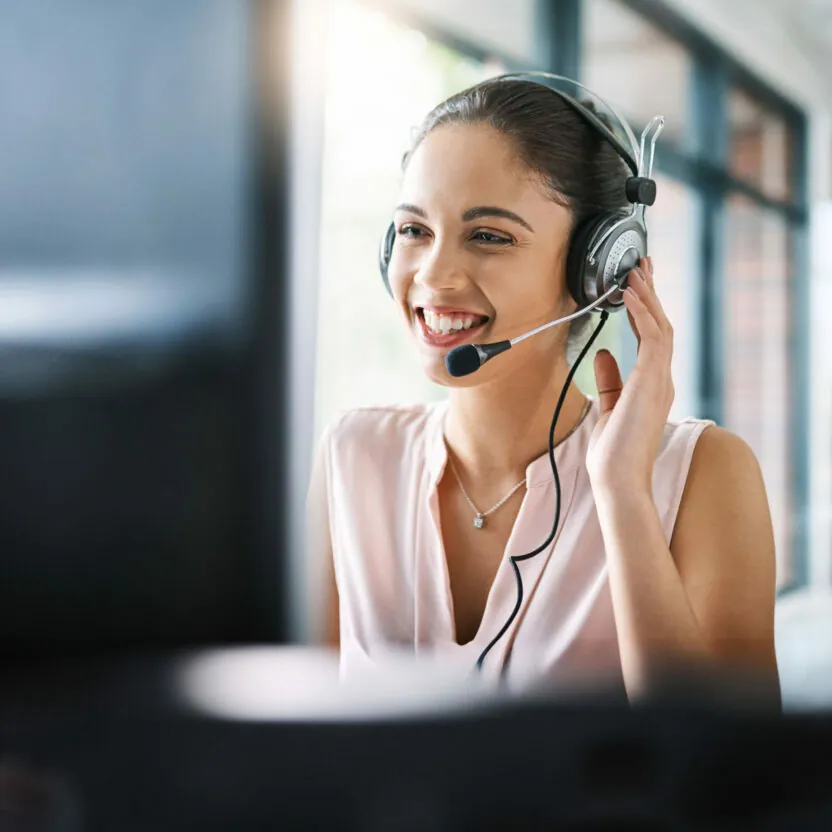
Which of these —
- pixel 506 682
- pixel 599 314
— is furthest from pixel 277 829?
pixel 599 314

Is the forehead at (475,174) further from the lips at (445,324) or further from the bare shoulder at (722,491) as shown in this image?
the bare shoulder at (722,491)

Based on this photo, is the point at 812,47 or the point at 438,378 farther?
the point at 438,378

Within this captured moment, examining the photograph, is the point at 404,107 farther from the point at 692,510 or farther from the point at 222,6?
the point at 692,510

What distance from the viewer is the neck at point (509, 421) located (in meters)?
0.66

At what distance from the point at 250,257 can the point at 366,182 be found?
17 centimetres

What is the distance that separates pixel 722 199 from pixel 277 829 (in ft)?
1.45

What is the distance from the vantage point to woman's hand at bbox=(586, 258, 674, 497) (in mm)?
582

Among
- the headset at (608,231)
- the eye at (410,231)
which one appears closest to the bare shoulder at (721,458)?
the headset at (608,231)

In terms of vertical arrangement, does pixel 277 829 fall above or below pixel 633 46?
below

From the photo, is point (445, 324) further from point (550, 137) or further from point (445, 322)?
point (550, 137)

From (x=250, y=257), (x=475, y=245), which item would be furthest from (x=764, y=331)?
(x=250, y=257)

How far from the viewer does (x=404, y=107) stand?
0.67 m

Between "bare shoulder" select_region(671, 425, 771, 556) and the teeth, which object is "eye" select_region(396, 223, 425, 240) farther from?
"bare shoulder" select_region(671, 425, 771, 556)

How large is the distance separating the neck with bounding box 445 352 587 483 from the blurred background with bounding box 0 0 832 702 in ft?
0.17
